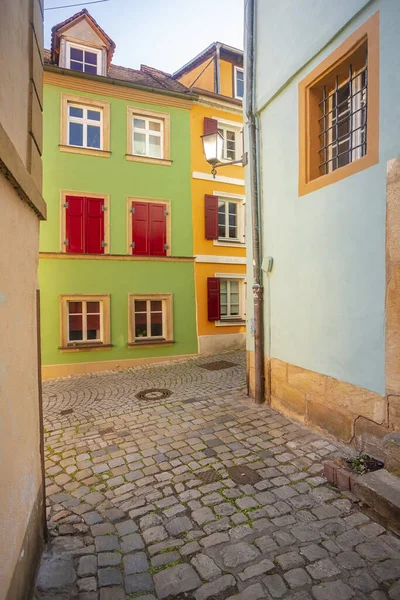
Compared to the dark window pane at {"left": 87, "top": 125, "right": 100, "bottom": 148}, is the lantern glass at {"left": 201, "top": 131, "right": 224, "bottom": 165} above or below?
below

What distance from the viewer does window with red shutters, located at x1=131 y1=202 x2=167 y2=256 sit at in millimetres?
10914

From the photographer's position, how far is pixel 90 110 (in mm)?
10586

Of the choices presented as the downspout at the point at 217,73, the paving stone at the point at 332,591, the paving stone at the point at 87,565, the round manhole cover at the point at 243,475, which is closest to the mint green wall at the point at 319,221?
the round manhole cover at the point at 243,475

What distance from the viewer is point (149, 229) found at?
11.1 metres

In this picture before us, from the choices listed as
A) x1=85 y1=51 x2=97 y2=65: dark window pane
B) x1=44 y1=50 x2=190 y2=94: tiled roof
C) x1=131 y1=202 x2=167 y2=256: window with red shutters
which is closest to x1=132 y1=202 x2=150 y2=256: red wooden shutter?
x1=131 y1=202 x2=167 y2=256: window with red shutters

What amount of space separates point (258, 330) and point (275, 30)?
4.96 metres

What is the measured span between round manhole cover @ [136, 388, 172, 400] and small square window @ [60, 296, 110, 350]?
10.7ft

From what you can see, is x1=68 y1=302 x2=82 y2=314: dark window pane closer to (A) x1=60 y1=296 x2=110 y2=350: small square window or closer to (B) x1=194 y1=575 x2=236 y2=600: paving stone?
(A) x1=60 y1=296 x2=110 y2=350: small square window

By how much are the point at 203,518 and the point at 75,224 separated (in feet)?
29.4

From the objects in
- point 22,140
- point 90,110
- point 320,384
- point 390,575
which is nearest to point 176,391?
point 320,384

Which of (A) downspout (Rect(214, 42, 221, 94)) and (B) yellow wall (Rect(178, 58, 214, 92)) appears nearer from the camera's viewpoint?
(A) downspout (Rect(214, 42, 221, 94))

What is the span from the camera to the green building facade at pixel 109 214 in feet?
32.9

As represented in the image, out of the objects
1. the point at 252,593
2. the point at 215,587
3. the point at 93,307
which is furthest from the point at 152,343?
the point at 252,593

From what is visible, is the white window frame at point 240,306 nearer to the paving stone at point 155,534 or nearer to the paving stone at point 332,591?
the paving stone at point 155,534
